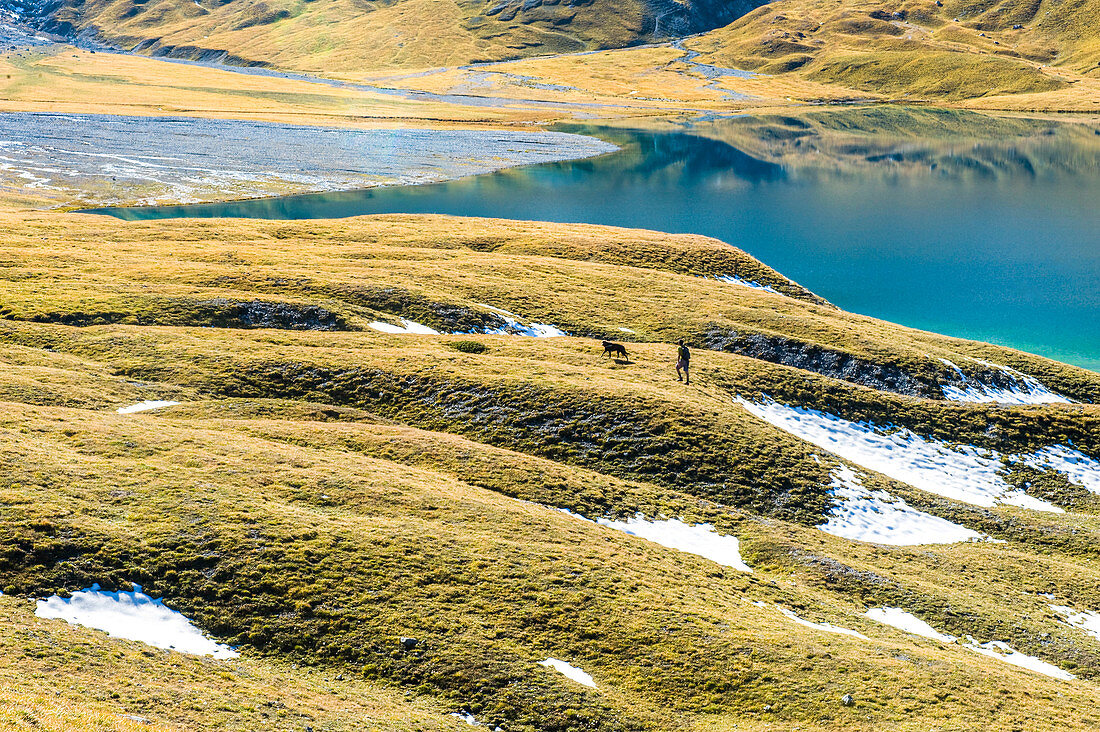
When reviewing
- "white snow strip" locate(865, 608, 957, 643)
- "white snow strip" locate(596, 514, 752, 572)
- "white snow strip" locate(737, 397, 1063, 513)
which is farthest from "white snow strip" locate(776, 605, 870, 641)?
"white snow strip" locate(737, 397, 1063, 513)

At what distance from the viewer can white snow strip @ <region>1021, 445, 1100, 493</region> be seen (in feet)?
145

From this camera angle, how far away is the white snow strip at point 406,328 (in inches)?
2119

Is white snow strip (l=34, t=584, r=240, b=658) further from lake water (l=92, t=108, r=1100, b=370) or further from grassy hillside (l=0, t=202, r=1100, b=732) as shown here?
lake water (l=92, t=108, r=1100, b=370)

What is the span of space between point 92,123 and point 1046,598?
761ft

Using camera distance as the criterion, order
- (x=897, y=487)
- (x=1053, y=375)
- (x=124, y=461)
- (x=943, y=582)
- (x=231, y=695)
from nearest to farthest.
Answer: (x=231, y=695), (x=124, y=461), (x=943, y=582), (x=897, y=487), (x=1053, y=375)

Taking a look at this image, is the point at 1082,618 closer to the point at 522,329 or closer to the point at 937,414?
the point at 937,414

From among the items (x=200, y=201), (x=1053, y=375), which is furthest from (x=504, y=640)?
(x=200, y=201)

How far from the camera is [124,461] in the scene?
29.4 meters

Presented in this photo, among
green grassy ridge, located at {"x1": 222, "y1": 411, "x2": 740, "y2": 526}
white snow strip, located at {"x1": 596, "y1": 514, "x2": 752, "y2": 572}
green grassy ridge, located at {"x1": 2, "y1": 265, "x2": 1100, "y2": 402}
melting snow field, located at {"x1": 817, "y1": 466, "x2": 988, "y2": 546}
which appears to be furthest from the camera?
green grassy ridge, located at {"x1": 2, "y1": 265, "x2": 1100, "y2": 402}

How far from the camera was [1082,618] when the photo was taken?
98.4 ft

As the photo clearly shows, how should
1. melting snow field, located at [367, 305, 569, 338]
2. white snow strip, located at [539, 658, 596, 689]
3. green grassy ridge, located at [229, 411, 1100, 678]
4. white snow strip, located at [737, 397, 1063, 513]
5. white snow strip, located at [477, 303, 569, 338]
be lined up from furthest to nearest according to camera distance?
white snow strip, located at [477, 303, 569, 338], melting snow field, located at [367, 305, 569, 338], white snow strip, located at [737, 397, 1063, 513], green grassy ridge, located at [229, 411, 1100, 678], white snow strip, located at [539, 658, 596, 689]

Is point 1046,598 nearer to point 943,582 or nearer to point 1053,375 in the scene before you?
point 943,582

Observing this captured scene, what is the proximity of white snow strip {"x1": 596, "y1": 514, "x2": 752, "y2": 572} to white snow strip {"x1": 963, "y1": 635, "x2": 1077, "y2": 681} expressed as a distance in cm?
835

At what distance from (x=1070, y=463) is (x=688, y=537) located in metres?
29.0
